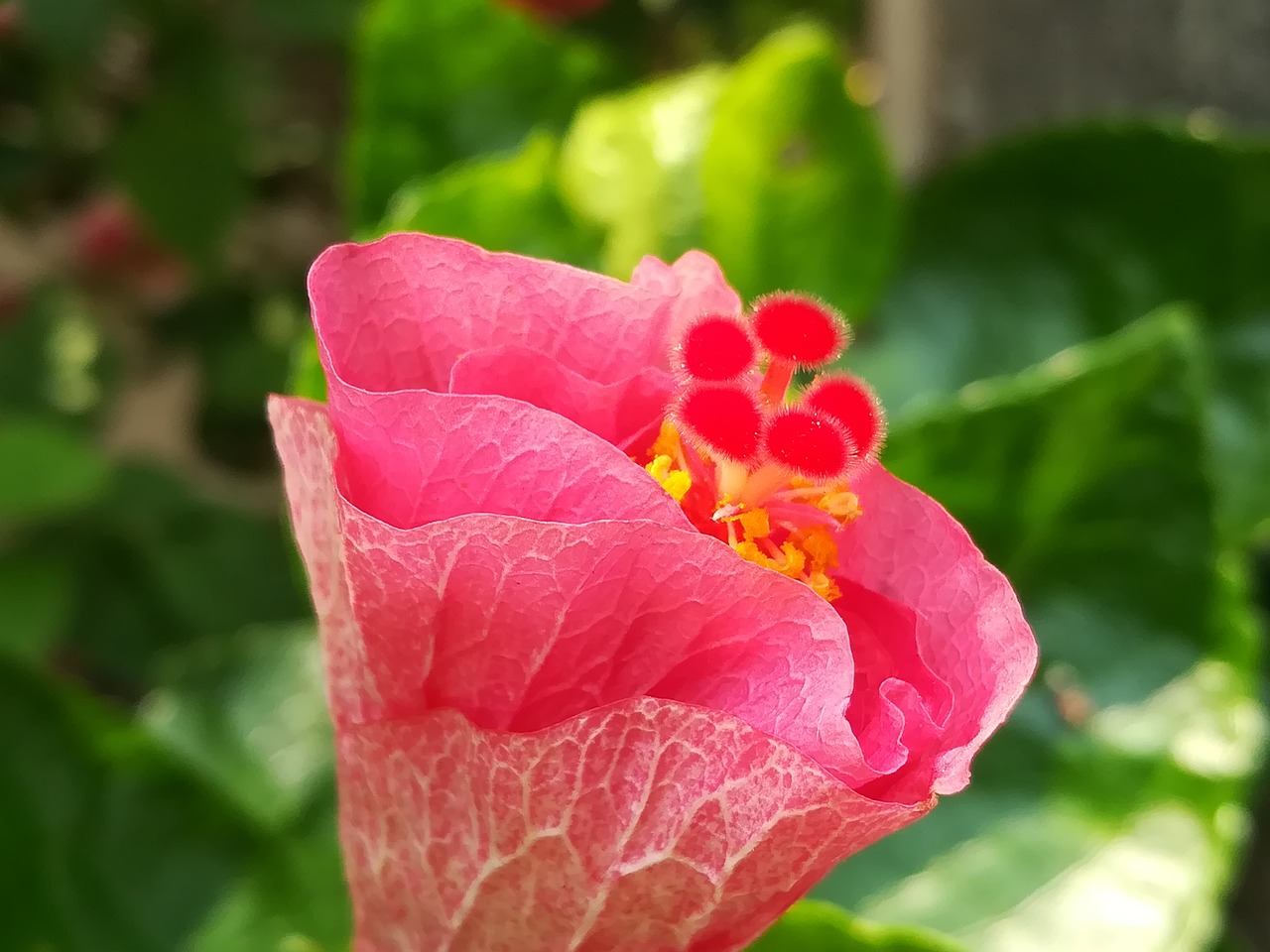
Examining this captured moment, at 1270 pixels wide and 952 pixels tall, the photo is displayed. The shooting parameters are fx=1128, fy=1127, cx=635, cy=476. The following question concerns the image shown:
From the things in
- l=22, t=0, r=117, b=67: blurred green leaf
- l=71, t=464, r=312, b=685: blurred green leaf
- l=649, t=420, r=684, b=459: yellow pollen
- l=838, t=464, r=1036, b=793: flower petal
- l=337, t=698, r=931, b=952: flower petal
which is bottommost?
l=71, t=464, r=312, b=685: blurred green leaf

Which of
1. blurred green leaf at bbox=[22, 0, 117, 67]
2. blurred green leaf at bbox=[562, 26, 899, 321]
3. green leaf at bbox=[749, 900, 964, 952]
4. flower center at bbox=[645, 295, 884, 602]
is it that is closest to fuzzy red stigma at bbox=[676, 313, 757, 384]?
flower center at bbox=[645, 295, 884, 602]

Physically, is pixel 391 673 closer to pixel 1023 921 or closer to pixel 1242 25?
pixel 1023 921

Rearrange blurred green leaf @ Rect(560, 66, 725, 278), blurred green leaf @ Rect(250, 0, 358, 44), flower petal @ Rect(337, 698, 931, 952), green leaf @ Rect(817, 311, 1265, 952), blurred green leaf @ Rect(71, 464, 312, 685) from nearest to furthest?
1. flower petal @ Rect(337, 698, 931, 952)
2. green leaf @ Rect(817, 311, 1265, 952)
3. blurred green leaf @ Rect(560, 66, 725, 278)
4. blurred green leaf @ Rect(250, 0, 358, 44)
5. blurred green leaf @ Rect(71, 464, 312, 685)

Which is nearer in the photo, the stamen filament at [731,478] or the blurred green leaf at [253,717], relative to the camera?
the stamen filament at [731,478]

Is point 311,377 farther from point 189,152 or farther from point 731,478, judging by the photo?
point 189,152

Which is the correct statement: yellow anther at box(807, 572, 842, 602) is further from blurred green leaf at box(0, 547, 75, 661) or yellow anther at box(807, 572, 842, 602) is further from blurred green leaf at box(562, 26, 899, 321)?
blurred green leaf at box(0, 547, 75, 661)

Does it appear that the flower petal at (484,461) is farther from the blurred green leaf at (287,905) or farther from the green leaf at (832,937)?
the blurred green leaf at (287,905)

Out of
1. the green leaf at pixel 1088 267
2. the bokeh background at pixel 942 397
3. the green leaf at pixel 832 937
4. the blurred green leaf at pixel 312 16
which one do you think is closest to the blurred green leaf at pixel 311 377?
the bokeh background at pixel 942 397

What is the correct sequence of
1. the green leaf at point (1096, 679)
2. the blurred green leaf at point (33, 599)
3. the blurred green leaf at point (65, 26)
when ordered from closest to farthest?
1. the green leaf at point (1096, 679)
2. the blurred green leaf at point (65, 26)
3. the blurred green leaf at point (33, 599)
